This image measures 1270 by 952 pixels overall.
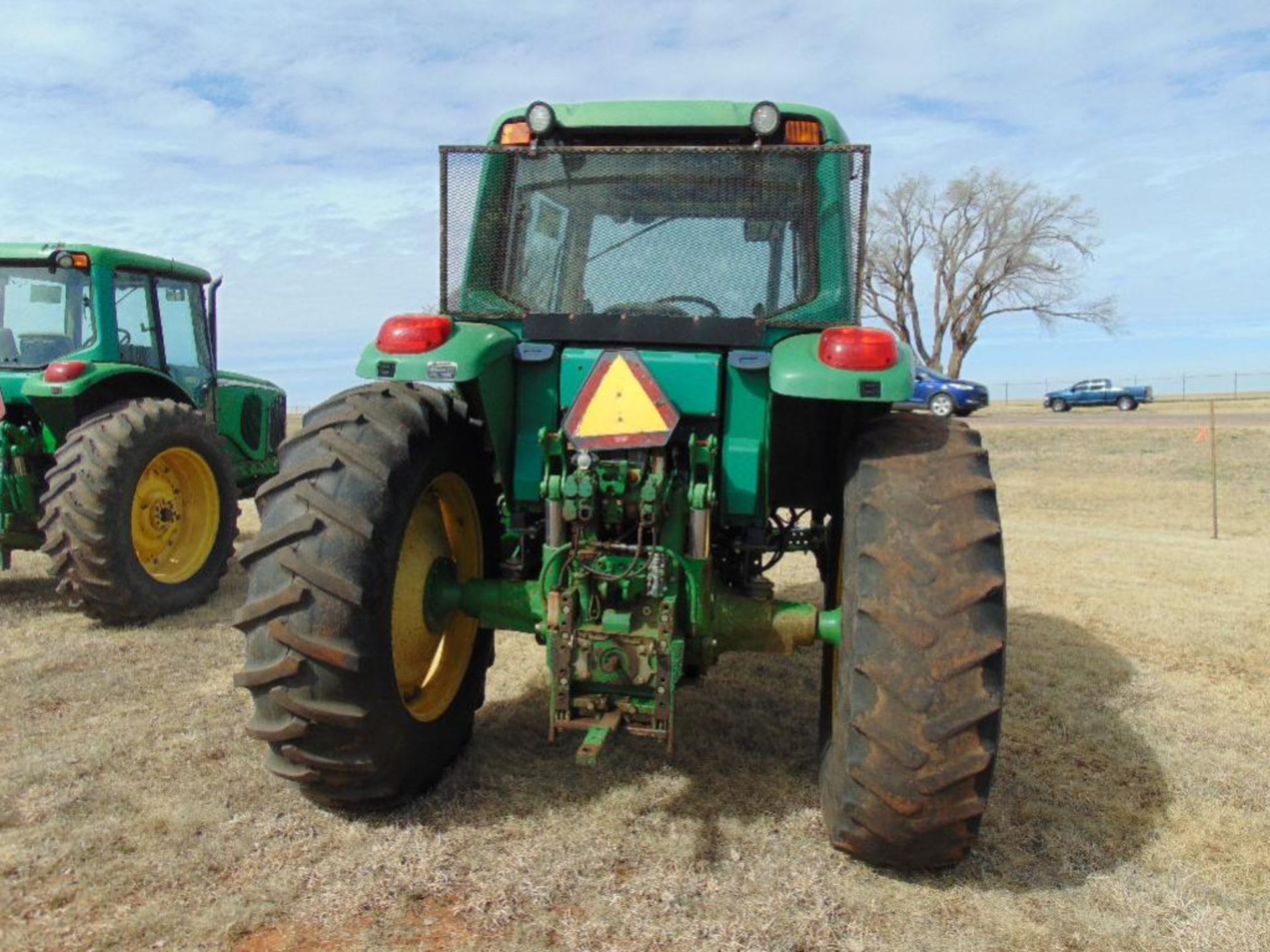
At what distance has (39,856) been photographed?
10.1ft

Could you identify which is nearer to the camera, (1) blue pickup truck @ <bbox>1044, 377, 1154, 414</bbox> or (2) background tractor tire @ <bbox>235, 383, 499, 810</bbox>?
(2) background tractor tire @ <bbox>235, 383, 499, 810</bbox>

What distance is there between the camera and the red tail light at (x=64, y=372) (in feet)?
20.7

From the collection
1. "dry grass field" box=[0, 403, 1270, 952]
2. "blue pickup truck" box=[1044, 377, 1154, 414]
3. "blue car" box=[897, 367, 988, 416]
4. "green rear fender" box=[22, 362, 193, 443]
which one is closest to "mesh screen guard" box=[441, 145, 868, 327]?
"dry grass field" box=[0, 403, 1270, 952]

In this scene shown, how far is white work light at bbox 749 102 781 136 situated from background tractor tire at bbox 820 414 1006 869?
132 cm

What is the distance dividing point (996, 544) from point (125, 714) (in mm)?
3571

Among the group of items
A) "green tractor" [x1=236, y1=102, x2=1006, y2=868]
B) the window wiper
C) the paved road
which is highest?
the window wiper

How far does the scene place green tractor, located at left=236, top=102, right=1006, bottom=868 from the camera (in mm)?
2928

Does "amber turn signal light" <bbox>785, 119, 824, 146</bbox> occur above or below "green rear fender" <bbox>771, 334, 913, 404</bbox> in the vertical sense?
above

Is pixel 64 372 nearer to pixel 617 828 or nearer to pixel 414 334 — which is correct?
pixel 414 334

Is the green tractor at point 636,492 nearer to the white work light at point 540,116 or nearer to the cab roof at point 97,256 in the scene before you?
the white work light at point 540,116

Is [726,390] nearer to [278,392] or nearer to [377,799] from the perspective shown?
[377,799]

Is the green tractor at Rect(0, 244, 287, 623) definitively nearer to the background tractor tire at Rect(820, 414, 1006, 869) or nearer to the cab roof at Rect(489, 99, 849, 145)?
the cab roof at Rect(489, 99, 849, 145)

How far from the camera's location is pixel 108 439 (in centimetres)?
609

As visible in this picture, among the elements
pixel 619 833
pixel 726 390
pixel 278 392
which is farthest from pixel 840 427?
pixel 278 392
